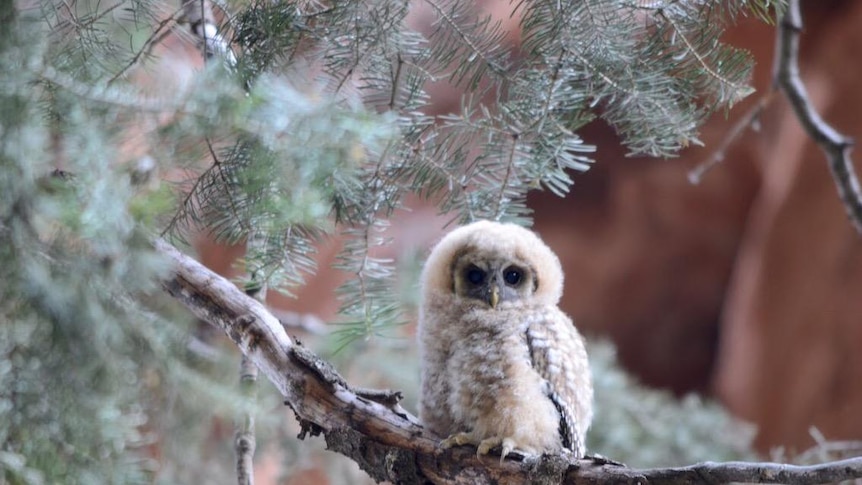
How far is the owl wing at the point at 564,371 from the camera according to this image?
5.12 feet

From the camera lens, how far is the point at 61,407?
1.53 m

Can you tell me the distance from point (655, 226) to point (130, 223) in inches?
198

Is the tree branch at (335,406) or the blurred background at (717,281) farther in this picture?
the blurred background at (717,281)

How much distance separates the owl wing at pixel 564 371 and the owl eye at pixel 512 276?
9cm

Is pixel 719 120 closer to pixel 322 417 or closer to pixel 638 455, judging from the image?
pixel 638 455

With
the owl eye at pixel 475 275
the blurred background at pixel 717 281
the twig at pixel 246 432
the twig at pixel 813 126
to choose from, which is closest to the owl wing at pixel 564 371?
the owl eye at pixel 475 275

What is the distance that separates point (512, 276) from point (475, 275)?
0.08 metres

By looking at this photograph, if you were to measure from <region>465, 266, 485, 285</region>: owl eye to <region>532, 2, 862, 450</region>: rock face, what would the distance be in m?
2.92

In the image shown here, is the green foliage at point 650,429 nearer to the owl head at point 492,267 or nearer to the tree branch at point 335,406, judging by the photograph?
the owl head at point 492,267

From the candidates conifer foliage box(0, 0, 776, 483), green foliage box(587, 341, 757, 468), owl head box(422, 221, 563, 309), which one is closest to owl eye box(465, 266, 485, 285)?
owl head box(422, 221, 563, 309)

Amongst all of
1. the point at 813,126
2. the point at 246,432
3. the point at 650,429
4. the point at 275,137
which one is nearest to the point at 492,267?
the point at 246,432

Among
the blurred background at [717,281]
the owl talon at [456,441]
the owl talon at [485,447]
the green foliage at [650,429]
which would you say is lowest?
the owl talon at [485,447]

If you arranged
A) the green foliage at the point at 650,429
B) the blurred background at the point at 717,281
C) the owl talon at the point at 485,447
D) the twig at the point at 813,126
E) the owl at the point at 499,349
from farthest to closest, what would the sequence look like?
the blurred background at the point at 717,281 < the green foliage at the point at 650,429 < the twig at the point at 813,126 < the owl at the point at 499,349 < the owl talon at the point at 485,447

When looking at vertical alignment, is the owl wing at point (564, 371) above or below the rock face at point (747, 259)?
below
